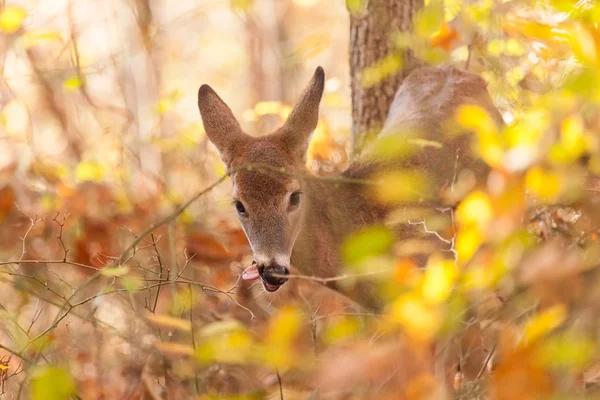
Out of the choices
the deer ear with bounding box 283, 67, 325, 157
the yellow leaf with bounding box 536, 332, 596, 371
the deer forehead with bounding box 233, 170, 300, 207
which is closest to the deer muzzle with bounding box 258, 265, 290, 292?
the deer forehead with bounding box 233, 170, 300, 207

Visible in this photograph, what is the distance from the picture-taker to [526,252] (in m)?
1.94

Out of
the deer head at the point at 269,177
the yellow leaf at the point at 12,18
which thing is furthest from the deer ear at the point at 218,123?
the yellow leaf at the point at 12,18

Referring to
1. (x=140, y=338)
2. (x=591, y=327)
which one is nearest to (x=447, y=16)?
(x=140, y=338)

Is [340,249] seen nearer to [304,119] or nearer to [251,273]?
[251,273]

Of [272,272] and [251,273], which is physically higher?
[272,272]

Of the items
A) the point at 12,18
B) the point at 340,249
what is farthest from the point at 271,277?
the point at 12,18

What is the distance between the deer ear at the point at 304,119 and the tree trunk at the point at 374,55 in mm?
900

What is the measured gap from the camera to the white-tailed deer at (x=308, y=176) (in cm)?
425

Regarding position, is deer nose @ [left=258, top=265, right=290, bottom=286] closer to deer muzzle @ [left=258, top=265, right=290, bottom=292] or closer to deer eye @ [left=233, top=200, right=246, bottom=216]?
deer muzzle @ [left=258, top=265, right=290, bottom=292]

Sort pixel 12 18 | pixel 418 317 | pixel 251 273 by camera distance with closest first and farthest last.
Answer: pixel 418 317
pixel 251 273
pixel 12 18

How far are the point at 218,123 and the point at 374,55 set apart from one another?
1.46 m

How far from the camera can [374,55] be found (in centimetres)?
557

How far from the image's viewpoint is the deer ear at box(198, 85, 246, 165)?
495 centimetres

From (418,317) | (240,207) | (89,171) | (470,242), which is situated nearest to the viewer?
(418,317)
